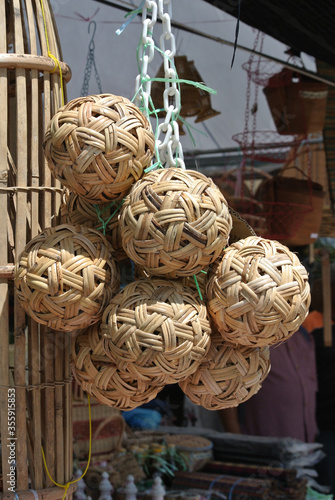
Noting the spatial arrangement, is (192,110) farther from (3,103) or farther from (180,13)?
(3,103)

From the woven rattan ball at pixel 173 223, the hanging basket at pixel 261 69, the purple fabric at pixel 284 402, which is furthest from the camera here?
the purple fabric at pixel 284 402

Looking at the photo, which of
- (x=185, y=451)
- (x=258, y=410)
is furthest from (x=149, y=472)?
(x=258, y=410)

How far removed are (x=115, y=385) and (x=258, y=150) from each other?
1.53 meters

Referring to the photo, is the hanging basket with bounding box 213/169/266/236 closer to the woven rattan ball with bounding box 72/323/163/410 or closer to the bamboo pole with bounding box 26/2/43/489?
the bamboo pole with bounding box 26/2/43/489

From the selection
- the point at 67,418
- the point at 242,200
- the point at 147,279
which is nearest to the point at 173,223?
the point at 147,279

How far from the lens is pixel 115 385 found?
31.7 inches

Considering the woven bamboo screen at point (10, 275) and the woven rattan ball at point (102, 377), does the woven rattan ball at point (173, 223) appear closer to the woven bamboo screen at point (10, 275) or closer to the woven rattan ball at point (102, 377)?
the woven rattan ball at point (102, 377)

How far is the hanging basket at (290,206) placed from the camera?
2.18 meters

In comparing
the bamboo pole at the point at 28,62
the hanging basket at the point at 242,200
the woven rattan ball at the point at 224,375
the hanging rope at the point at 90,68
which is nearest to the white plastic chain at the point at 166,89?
the bamboo pole at the point at 28,62

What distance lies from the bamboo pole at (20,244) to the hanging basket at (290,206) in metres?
1.30

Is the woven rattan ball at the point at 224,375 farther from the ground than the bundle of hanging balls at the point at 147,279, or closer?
closer

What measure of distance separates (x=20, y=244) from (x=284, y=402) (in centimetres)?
187

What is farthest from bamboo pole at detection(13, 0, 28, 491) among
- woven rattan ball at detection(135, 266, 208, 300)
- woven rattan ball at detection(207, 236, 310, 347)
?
woven rattan ball at detection(207, 236, 310, 347)

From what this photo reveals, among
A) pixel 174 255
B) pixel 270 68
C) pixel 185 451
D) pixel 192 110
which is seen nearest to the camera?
pixel 174 255
